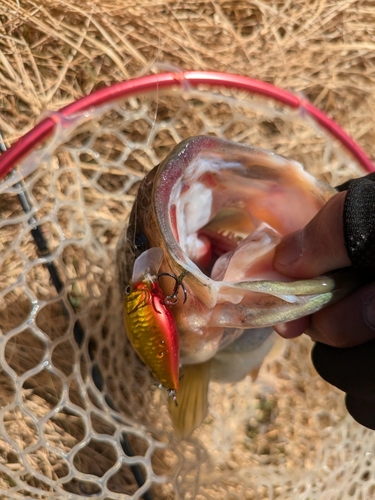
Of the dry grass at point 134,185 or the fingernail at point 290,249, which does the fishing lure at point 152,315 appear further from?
the dry grass at point 134,185

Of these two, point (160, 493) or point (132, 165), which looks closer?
point (160, 493)

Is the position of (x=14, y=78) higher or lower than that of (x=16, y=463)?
higher

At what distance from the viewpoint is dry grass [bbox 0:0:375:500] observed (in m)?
1.28

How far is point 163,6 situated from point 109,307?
2.93 feet

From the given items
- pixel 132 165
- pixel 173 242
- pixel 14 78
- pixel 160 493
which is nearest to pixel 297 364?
pixel 160 493

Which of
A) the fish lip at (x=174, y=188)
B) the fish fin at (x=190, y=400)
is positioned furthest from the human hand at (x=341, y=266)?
the fish fin at (x=190, y=400)

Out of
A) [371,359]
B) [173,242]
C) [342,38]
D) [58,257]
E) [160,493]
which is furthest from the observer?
[342,38]

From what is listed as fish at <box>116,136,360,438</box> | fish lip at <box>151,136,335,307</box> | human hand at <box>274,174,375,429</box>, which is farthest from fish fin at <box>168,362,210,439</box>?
fish lip at <box>151,136,335,307</box>

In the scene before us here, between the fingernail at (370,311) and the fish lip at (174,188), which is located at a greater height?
the fish lip at (174,188)

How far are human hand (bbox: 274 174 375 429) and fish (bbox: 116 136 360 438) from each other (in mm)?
30

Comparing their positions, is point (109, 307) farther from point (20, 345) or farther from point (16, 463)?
point (16, 463)

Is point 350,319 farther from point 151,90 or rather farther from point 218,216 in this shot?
point 151,90

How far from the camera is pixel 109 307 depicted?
1280mm

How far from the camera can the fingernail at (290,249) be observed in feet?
2.93
